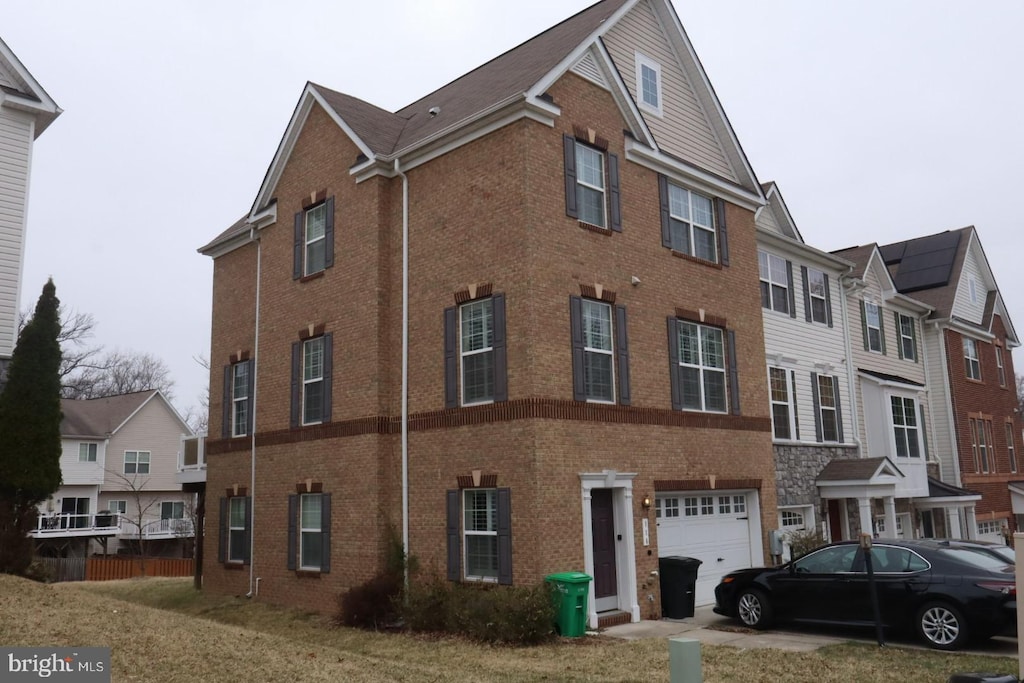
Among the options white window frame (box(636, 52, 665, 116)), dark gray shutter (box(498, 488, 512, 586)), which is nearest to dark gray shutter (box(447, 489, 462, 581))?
dark gray shutter (box(498, 488, 512, 586))

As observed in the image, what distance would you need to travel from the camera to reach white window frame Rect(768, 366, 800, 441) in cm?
2175

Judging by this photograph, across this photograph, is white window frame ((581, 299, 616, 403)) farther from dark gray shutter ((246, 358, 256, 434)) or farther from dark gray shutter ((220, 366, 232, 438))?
dark gray shutter ((220, 366, 232, 438))

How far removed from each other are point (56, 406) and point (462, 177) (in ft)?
36.4

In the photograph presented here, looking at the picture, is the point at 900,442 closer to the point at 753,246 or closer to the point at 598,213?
the point at 753,246

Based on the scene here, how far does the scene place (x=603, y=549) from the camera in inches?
617

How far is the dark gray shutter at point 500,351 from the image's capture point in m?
15.1

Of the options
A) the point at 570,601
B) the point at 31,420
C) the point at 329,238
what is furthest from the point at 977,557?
the point at 31,420

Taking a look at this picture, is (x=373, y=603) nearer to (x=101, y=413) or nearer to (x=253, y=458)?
(x=253, y=458)

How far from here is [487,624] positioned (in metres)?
13.4

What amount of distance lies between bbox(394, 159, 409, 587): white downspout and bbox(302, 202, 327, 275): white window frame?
2.53m

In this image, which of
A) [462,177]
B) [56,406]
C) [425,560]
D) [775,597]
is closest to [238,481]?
[56,406]

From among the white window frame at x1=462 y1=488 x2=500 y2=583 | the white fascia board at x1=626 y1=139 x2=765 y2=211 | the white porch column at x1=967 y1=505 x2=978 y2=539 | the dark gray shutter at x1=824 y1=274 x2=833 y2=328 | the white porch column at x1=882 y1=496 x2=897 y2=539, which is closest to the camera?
the white window frame at x1=462 y1=488 x2=500 y2=583

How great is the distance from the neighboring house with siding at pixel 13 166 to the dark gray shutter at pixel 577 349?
11.4 m

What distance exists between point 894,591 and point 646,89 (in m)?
11.5
